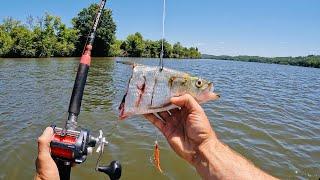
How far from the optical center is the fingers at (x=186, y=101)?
2.80m

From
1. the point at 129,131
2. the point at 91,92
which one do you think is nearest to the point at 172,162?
the point at 129,131

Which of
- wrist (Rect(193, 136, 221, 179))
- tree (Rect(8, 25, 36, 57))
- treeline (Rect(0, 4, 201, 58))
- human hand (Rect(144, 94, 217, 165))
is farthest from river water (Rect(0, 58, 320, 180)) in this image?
tree (Rect(8, 25, 36, 57))

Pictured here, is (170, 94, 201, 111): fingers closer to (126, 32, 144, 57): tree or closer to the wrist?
the wrist

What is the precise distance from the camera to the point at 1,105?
45.0ft

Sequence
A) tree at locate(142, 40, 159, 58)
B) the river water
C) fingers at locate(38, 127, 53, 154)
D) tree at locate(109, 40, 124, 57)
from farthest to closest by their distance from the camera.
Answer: tree at locate(142, 40, 159, 58), tree at locate(109, 40, 124, 57), the river water, fingers at locate(38, 127, 53, 154)

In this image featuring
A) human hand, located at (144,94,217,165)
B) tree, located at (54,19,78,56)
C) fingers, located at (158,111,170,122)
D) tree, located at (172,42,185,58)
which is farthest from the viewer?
tree, located at (172,42,185,58)

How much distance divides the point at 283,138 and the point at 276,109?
516cm

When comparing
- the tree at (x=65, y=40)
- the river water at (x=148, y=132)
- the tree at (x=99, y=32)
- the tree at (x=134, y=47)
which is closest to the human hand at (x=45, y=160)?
the river water at (x=148, y=132)

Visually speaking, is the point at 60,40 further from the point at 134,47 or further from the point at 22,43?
the point at 134,47

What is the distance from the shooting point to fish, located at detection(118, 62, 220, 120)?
2.77 meters

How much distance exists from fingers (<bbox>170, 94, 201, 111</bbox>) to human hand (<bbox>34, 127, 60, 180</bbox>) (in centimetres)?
111

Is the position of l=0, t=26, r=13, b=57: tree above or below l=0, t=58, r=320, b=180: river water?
above

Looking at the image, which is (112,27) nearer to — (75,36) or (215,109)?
(75,36)

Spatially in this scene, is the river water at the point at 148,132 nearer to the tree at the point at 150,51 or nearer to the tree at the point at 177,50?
the tree at the point at 150,51
